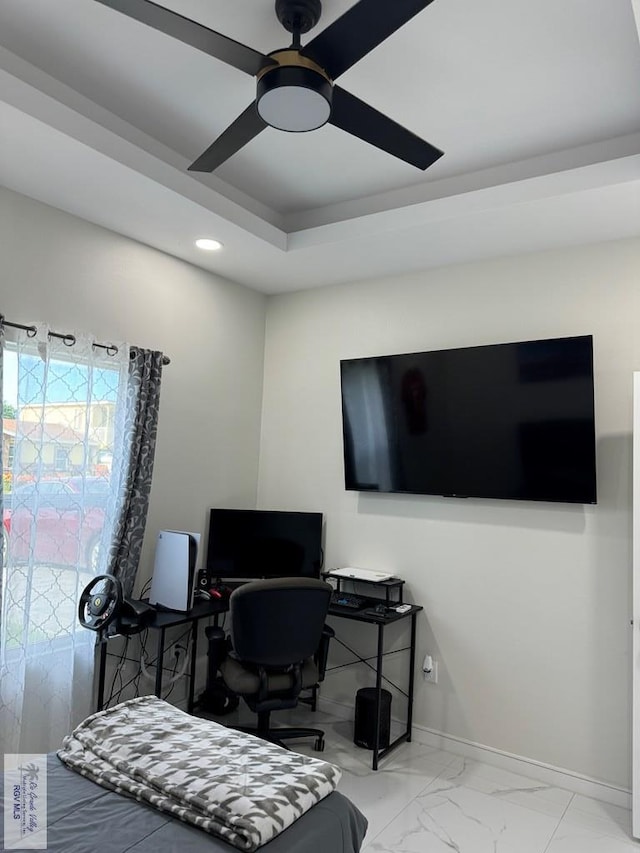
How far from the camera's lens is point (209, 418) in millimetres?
3758

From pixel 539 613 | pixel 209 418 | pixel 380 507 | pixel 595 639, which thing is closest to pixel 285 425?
pixel 209 418

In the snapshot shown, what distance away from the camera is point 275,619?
2.79m

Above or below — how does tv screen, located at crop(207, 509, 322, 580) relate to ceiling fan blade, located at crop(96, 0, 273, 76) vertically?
below

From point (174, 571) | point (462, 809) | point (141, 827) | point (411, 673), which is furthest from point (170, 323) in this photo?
point (462, 809)

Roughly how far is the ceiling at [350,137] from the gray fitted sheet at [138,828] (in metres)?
2.17

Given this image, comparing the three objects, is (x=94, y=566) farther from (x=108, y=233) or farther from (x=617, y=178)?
(x=617, y=178)

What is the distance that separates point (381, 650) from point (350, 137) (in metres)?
2.46

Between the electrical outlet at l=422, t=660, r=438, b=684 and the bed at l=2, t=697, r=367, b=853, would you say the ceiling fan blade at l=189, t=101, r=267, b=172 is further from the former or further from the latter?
the electrical outlet at l=422, t=660, r=438, b=684

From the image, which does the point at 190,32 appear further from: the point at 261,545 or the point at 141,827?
the point at 261,545

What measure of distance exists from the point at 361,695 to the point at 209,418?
1849mm

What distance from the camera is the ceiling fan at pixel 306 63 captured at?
1.50 meters

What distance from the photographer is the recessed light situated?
3221mm

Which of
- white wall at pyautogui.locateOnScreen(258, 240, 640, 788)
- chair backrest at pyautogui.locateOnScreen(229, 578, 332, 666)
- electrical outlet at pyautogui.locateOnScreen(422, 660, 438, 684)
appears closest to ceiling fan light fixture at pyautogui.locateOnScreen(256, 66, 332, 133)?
white wall at pyautogui.locateOnScreen(258, 240, 640, 788)

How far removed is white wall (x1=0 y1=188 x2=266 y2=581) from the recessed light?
0.29 meters
